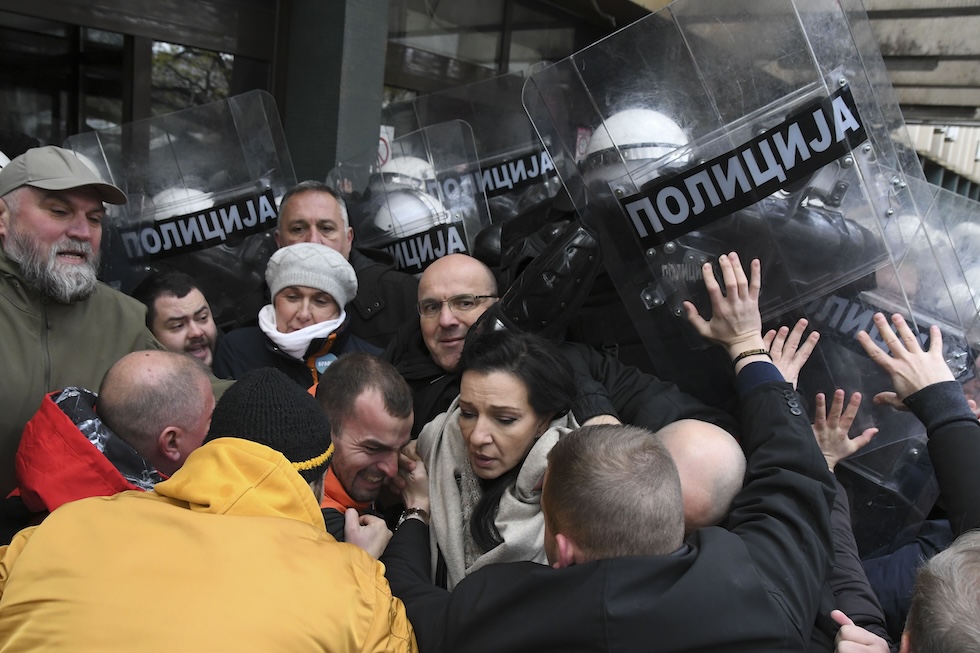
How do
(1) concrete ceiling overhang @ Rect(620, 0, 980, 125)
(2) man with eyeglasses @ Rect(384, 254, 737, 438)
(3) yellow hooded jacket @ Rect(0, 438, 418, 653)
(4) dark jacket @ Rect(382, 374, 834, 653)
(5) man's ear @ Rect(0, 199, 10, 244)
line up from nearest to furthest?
1. (3) yellow hooded jacket @ Rect(0, 438, 418, 653)
2. (4) dark jacket @ Rect(382, 374, 834, 653)
3. (2) man with eyeglasses @ Rect(384, 254, 737, 438)
4. (5) man's ear @ Rect(0, 199, 10, 244)
5. (1) concrete ceiling overhang @ Rect(620, 0, 980, 125)

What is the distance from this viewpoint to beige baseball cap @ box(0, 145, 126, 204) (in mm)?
2570

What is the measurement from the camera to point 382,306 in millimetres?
3449

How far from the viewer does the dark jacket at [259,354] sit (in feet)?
9.71

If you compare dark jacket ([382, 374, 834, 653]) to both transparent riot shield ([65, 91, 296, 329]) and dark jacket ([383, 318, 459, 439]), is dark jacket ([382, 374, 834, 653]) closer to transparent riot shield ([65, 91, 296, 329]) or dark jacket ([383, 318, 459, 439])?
dark jacket ([383, 318, 459, 439])

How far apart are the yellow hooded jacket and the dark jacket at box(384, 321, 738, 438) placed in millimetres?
881

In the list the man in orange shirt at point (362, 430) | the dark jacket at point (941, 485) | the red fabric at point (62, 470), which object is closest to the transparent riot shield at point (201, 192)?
the man in orange shirt at point (362, 430)

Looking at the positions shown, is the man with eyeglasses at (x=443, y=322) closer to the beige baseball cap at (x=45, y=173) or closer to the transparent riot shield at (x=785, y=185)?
the transparent riot shield at (x=785, y=185)

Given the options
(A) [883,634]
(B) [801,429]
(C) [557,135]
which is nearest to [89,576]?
(B) [801,429]

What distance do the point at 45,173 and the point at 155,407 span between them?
99cm

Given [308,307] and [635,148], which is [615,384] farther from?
[308,307]

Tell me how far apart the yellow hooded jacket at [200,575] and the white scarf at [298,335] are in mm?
1374

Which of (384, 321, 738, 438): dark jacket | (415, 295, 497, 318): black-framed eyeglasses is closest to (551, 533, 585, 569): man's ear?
(384, 321, 738, 438): dark jacket

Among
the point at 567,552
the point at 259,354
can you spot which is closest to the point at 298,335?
the point at 259,354

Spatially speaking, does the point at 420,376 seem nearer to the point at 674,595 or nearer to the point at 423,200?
the point at 423,200
